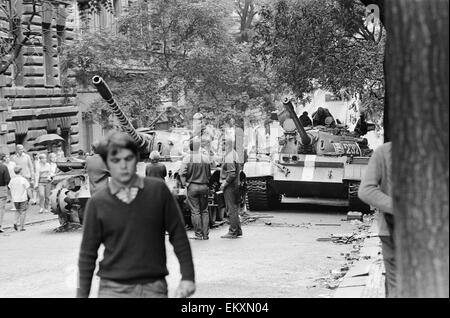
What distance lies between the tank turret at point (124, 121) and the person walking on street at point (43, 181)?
376 centimetres

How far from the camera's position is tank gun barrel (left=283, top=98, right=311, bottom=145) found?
70.3ft

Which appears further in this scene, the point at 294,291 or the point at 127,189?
the point at 294,291

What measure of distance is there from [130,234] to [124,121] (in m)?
12.7

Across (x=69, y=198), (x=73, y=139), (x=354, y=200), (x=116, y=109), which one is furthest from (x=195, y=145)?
(x=73, y=139)

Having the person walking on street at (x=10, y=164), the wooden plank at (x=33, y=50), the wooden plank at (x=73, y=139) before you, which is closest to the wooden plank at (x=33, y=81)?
the wooden plank at (x=33, y=50)

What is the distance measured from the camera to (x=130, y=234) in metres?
5.38

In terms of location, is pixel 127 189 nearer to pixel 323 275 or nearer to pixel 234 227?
pixel 323 275

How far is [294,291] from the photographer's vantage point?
10195mm

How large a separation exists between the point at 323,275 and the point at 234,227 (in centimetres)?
434

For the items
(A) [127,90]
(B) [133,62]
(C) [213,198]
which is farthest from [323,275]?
(B) [133,62]

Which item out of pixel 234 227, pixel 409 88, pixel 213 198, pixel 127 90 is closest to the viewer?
pixel 409 88

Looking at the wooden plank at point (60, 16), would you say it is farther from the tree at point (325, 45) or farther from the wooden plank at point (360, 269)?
the wooden plank at point (360, 269)

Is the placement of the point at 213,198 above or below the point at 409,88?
below

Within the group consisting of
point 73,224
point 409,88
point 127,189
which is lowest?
point 73,224
